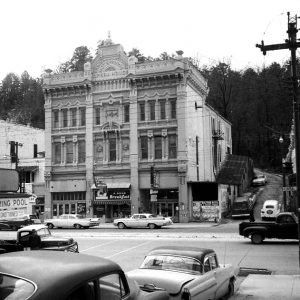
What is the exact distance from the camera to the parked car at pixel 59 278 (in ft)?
12.8

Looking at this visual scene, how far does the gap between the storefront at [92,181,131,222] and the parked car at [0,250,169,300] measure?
39.8 m

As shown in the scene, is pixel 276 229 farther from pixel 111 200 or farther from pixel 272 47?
pixel 111 200

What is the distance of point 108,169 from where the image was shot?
1804 inches

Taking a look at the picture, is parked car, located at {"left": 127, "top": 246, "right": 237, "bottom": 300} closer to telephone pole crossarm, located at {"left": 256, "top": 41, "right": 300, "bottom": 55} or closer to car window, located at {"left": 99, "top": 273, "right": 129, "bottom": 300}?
car window, located at {"left": 99, "top": 273, "right": 129, "bottom": 300}

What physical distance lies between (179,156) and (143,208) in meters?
6.36

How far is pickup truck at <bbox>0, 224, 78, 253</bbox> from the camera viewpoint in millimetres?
15216

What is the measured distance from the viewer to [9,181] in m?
9.16

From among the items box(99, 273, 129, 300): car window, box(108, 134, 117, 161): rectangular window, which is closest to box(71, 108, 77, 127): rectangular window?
box(108, 134, 117, 161): rectangular window

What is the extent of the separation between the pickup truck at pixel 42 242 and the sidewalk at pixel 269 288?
723 centimetres

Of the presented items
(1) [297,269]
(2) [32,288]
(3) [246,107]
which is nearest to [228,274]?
(1) [297,269]

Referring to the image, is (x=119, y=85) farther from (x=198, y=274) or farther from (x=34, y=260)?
(x=34, y=260)

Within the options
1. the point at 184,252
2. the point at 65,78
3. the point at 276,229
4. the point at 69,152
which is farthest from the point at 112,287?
the point at 65,78

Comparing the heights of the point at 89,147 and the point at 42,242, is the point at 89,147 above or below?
above

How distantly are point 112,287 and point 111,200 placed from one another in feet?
133
